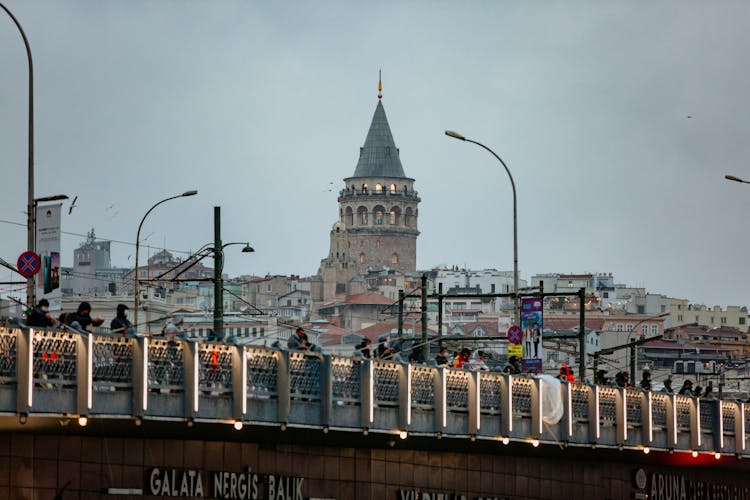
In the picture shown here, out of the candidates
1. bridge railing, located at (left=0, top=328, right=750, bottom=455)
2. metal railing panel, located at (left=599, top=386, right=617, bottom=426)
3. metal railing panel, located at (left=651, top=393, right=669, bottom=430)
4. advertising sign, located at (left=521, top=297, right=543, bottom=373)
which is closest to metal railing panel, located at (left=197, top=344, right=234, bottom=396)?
bridge railing, located at (left=0, top=328, right=750, bottom=455)

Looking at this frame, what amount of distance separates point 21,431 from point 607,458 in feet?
77.9

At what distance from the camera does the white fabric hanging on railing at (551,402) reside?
1986 inches

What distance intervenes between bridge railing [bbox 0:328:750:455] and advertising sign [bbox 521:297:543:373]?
834 cm

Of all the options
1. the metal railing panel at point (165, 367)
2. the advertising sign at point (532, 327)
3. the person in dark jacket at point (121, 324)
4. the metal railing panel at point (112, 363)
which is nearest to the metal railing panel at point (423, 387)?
the metal railing panel at point (165, 367)

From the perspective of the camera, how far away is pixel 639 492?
59.8 meters

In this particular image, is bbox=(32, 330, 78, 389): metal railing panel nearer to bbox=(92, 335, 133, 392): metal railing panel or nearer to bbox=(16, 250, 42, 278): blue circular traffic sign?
bbox=(92, 335, 133, 392): metal railing panel

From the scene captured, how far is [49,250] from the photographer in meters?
53.8

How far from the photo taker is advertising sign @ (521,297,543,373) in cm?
6506

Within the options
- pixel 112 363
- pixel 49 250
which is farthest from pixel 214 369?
pixel 49 250

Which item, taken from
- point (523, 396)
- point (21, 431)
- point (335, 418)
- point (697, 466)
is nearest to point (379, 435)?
point (335, 418)

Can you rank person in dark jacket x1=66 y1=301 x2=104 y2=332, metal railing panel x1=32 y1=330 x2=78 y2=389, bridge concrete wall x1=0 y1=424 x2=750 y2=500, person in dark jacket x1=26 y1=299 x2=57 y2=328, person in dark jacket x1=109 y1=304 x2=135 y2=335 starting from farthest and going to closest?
bridge concrete wall x1=0 y1=424 x2=750 y2=500 < person in dark jacket x1=109 y1=304 x2=135 y2=335 < person in dark jacket x1=66 y1=301 x2=104 y2=332 < person in dark jacket x1=26 y1=299 x2=57 y2=328 < metal railing panel x1=32 y1=330 x2=78 y2=389

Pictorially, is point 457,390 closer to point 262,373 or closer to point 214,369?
point 262,373

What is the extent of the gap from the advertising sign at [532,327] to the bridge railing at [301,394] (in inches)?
328

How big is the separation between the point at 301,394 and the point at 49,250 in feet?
46.7
